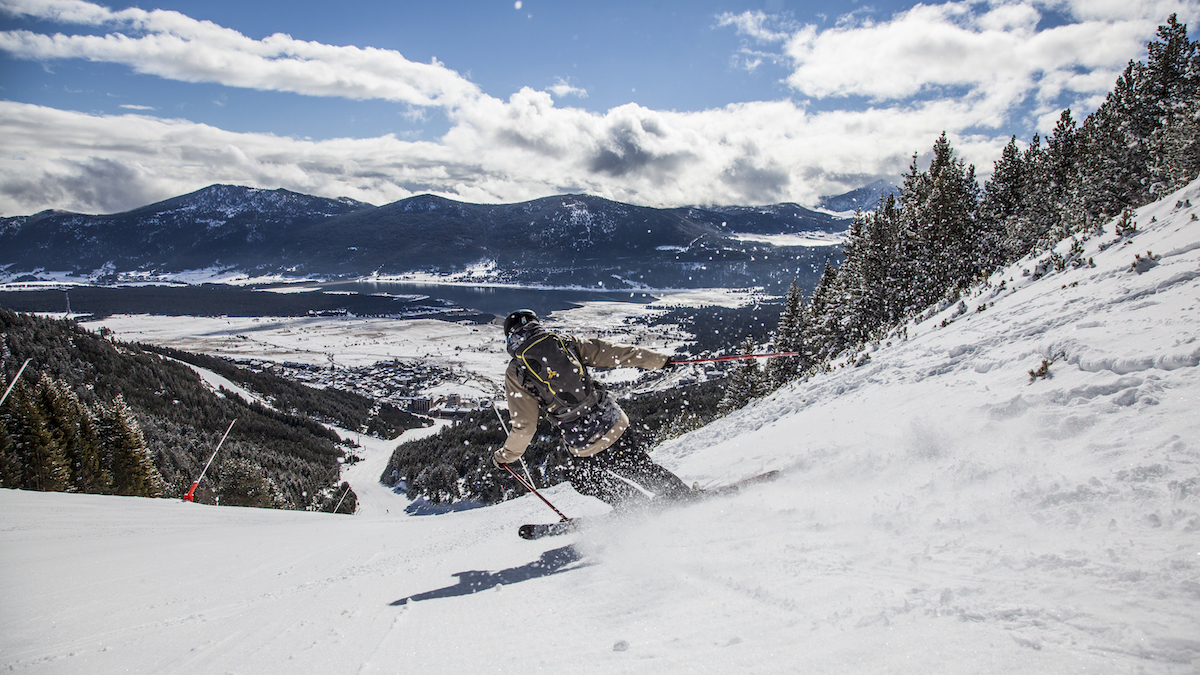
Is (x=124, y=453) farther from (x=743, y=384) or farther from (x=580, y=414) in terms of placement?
(x=743, y=384)

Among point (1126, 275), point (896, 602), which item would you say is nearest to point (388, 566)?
point (896, 602)

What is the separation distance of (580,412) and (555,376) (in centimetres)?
49

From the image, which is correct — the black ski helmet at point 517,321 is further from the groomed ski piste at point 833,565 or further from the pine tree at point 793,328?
the pine tree at point 793,328

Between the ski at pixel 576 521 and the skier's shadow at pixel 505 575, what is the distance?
0.72 m

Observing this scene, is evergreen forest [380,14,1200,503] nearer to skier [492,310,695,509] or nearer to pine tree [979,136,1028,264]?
pine tree [979,136,1028,264]

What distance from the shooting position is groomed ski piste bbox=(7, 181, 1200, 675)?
6.75 feet

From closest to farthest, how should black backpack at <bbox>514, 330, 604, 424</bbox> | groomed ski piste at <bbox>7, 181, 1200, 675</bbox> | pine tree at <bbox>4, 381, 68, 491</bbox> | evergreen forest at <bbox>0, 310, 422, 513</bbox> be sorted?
groomed ski piste at <bbox>7, 181, 1200, 675</bbox> → black backpack at <bbox>514, 330, 604, 424</bbox> → pine tree at <bbox>4, 381, 68, 491</bbox> → evergreen forest at <bbox>0, 310, 422, 513</bbox>

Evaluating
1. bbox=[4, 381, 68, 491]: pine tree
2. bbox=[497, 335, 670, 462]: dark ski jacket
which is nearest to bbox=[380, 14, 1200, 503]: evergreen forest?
bbox=[497, 335, 670, 462]: dark ski jacket

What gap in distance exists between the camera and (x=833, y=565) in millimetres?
2918

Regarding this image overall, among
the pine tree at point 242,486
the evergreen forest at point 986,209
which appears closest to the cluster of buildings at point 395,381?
the pine tree at point 242,486

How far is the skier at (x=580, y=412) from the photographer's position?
5.08 m

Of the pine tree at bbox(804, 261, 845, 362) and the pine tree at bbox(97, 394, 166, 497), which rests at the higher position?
the pine tree at bbox(804, 261, 845, 362)

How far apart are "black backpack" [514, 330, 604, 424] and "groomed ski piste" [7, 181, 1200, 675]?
1.31 meters

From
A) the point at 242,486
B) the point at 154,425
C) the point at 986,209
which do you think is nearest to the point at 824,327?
the point at 986,209
